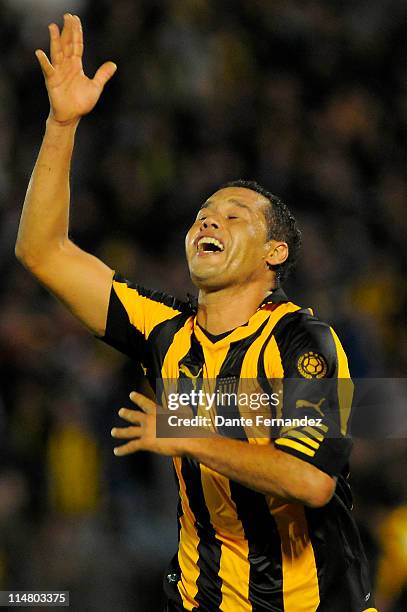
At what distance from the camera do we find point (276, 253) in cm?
363

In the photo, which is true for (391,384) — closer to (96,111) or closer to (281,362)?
(281,362)

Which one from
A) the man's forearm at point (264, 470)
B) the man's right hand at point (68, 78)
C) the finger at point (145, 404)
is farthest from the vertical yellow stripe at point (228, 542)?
the man's right hand at point (68, 78)

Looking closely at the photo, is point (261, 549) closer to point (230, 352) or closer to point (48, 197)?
point (230, 352)

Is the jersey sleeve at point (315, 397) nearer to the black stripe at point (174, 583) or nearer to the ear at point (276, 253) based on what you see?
the ear at point (276, 253)

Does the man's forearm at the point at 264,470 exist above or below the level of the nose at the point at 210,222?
below

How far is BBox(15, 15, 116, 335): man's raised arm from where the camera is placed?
11.0 ft

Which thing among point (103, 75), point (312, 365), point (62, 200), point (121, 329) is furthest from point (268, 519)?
point (103, 75)

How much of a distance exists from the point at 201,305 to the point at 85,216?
13.2 feet

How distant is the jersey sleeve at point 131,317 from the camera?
11.6ft

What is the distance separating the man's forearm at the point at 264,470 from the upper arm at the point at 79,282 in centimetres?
83

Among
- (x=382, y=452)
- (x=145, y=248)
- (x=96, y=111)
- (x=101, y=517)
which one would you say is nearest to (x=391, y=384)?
(x=382, y=452)

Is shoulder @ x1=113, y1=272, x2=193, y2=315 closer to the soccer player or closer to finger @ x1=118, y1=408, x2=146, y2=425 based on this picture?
the soccer player

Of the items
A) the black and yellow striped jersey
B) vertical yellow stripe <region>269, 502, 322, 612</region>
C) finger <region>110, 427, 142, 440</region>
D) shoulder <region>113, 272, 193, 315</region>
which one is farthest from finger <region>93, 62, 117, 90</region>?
vertical yellow stripe <region>269, 502, 322, 612</region>

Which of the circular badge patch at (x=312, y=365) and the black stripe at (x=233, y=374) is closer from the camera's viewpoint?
the circular badge patch at (x=312, y=365)
